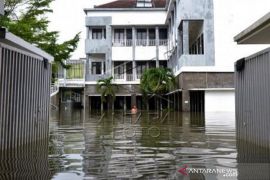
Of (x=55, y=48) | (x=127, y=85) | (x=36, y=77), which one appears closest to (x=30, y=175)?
(x=36, y=77)

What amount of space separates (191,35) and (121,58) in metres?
10.8

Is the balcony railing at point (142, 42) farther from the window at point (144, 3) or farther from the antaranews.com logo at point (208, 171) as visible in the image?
the antaranews.com logo at point (208, 171)

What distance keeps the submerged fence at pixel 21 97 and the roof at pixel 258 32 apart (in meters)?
5.28


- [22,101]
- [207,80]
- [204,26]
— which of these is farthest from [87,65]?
[22,101]

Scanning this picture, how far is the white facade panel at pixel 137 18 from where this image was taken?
137ft

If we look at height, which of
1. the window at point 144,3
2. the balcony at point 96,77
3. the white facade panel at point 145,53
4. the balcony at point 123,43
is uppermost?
the window at point 144,3

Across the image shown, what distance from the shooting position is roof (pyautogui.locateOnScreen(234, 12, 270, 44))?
755 centimetres

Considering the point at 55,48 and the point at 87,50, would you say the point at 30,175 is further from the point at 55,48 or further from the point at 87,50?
the point at 87,50

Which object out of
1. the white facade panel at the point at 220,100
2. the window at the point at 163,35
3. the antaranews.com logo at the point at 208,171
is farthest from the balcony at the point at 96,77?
the antaranews.com logo at the point at 208,171

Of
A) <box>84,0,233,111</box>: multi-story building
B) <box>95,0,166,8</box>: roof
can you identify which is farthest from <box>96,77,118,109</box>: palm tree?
<box>95,0,166,8</box>: roof

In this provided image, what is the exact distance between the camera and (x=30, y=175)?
5465mm

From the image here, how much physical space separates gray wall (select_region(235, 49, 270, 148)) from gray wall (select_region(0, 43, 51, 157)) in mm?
5086

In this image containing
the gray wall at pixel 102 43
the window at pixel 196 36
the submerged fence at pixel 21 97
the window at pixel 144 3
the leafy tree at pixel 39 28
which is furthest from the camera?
the window at pixel 144 3

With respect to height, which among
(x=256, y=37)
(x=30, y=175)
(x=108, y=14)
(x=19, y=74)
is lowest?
(x=30, y=175)
